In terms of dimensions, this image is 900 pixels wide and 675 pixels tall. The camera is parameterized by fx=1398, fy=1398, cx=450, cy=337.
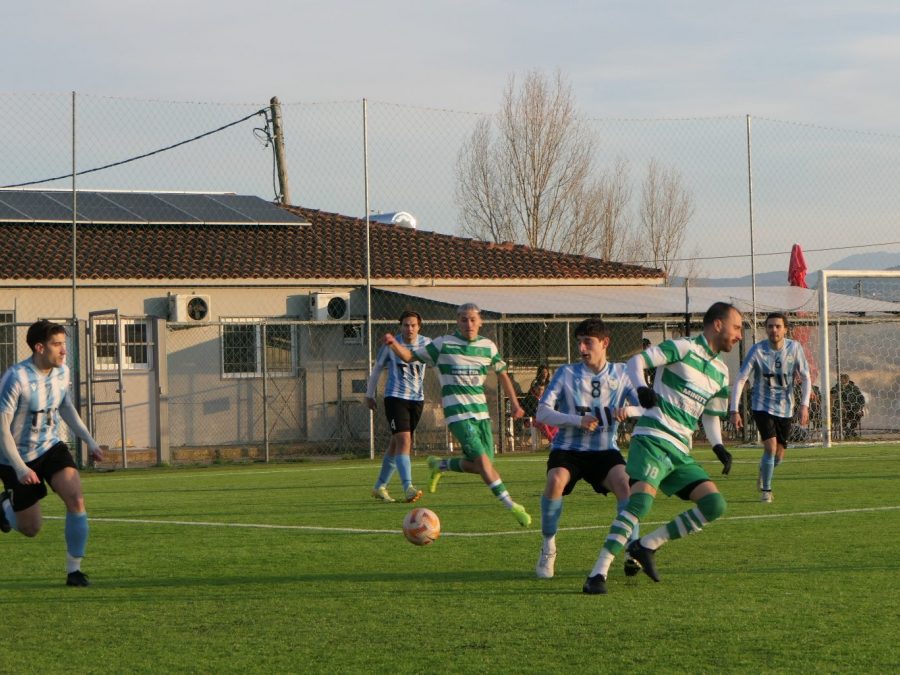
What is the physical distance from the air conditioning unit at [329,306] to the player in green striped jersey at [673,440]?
20.8m

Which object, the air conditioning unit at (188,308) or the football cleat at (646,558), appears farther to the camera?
the air conditioning unit at (188,308)

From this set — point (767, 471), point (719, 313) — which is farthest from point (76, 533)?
point (767, 471)

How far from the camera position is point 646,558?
28.7ft

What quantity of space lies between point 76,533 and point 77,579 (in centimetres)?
30

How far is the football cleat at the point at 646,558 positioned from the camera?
28.7 feet

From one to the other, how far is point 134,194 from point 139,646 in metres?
27.4

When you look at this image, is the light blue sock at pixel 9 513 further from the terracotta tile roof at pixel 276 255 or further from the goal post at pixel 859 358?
the terracotta tile roof at pixel 276 255

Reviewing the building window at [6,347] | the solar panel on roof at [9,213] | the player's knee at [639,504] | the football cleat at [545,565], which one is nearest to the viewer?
the player's knee at [639,504]

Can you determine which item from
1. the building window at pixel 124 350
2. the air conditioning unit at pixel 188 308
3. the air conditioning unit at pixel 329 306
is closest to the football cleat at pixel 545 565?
the building window at pixel 124 350

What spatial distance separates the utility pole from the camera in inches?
1367

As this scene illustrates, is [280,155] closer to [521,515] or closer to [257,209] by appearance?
[257,209]

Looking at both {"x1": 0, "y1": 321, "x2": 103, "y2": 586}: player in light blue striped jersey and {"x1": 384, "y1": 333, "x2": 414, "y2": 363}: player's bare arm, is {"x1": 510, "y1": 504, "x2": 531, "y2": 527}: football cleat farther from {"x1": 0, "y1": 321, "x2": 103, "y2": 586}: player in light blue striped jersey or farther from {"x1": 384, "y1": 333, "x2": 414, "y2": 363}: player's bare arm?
{"x1": 0, "y1": 321, "x2": 103, "y2": 586}: player in light blue striped jersey

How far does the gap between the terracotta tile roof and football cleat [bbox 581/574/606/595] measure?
21.5 m

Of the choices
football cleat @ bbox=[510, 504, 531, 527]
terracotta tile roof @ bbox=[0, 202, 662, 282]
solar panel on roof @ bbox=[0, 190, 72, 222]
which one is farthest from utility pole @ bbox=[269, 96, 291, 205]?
Answer: football cleat @ bbox=[510, 504, 531, 527]
